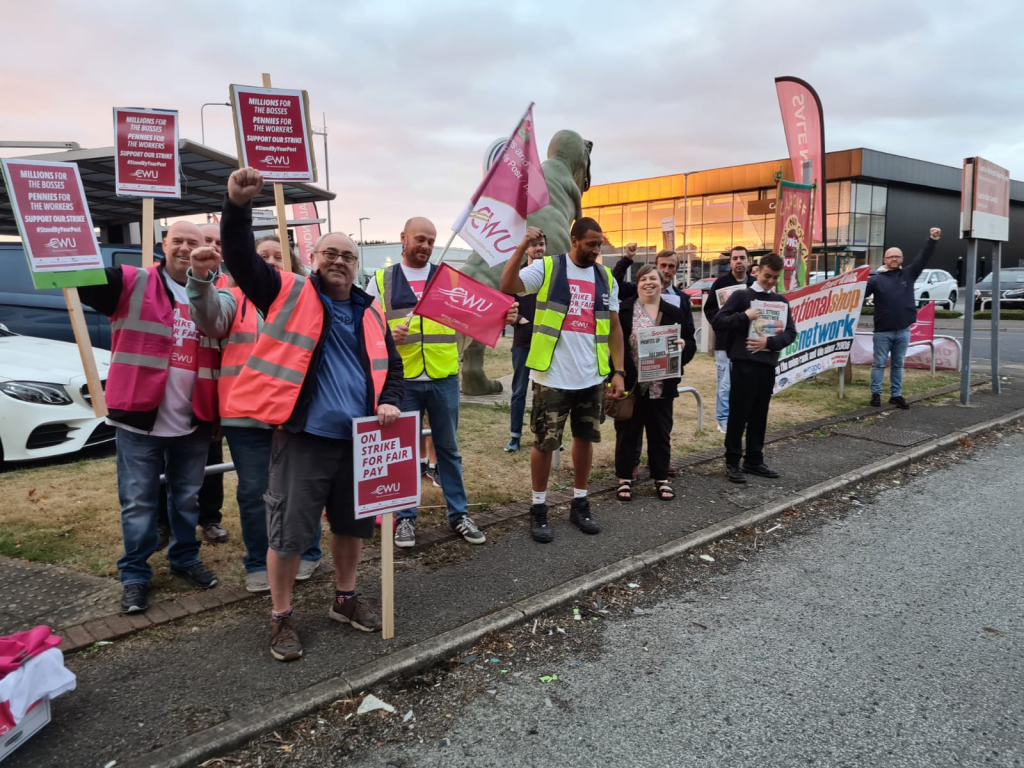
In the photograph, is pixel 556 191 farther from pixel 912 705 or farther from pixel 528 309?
pixel 912 705

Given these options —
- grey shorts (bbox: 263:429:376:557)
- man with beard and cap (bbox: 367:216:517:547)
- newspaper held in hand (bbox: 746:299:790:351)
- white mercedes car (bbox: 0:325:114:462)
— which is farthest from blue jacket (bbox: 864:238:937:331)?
white mercedes car (bbox: 0:325:114:462)

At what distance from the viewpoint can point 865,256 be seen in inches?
1651

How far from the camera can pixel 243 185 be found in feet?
8.58

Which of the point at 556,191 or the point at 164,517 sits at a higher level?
the point at 556,191

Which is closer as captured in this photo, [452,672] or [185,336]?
[452,672]

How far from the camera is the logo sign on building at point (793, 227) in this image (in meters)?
9.27

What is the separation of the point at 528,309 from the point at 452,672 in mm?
3847

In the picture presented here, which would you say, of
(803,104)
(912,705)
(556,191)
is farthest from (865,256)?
(912,705)

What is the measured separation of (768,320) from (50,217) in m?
5.15

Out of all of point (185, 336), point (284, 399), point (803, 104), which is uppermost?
point (803, 104)

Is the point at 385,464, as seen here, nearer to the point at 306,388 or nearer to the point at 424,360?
the point at 306,388

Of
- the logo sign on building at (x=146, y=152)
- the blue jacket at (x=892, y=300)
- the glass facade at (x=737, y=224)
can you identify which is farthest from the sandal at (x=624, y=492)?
the glass facade at (x=737, y=224)

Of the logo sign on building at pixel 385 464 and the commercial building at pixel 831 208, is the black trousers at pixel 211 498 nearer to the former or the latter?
the logo sign on building at pixel 385 464

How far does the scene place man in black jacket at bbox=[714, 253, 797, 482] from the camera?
5.75 m
